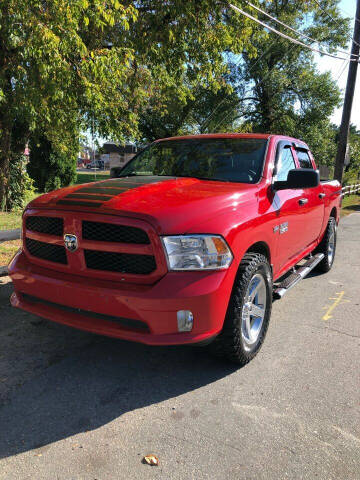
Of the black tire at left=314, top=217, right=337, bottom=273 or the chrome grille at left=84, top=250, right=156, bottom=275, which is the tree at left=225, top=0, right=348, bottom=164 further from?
the chrome grille at left=84, top=250, right=156, bottom=275

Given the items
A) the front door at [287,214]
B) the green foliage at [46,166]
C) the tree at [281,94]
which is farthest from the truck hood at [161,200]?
the tree at [281,94]

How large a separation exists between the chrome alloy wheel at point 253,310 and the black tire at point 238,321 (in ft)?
0.11

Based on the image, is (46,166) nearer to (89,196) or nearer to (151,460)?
(89,196)

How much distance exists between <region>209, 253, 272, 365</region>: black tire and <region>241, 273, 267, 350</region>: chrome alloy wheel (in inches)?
1.3

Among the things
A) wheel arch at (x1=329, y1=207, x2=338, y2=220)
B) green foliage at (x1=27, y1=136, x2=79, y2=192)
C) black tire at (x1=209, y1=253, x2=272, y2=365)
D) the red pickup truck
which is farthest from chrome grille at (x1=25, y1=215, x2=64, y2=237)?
green foliage at (x1=27, y1=136, x2=79, y2=192)

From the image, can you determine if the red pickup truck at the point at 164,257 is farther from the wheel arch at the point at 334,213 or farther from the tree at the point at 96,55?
the tree at the point at 96,55

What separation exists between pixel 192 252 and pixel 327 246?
4.10m

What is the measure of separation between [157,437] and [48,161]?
16211 millimetres

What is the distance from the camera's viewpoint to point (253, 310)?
3365 mm

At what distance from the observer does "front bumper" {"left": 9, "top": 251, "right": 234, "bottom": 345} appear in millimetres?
2592

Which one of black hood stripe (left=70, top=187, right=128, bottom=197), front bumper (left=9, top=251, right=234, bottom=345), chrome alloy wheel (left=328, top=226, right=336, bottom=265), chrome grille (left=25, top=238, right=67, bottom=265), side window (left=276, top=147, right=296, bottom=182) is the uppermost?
side window (left=276, top=147, right=296, bottom=182)

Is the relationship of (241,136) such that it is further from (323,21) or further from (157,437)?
(323,21)

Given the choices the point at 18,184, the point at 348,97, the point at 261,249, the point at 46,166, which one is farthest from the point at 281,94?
the point at 261,249

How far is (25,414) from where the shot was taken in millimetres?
2605
